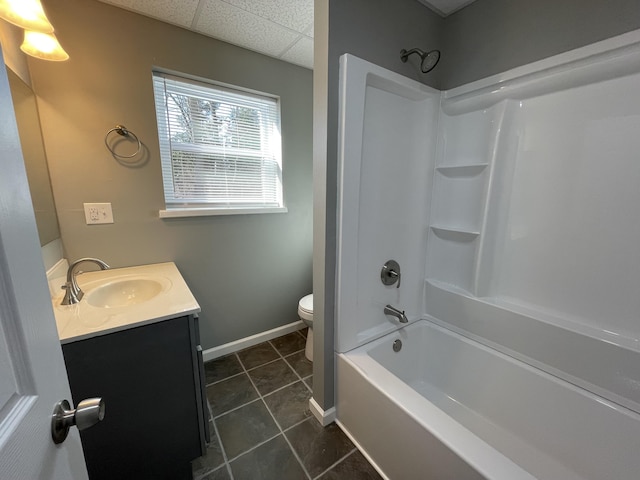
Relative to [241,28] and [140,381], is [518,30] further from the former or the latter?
[140,381]

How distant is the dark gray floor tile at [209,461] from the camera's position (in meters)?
1.22

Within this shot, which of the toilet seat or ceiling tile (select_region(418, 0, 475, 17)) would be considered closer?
Result: ceiling tile (select_region(418, 0, 475, 17))

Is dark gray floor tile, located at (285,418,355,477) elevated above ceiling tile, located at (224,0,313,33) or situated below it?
below

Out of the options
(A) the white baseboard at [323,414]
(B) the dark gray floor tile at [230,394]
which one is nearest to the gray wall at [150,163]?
(B) the dark gray floor tile at [230,394]

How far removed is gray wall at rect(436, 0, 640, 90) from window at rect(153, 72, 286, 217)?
49.7 inches

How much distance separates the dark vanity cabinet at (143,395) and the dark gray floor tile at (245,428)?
24cm

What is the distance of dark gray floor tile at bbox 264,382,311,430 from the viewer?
4.94 ft

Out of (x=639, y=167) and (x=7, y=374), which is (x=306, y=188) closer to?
(x=639, y=167)

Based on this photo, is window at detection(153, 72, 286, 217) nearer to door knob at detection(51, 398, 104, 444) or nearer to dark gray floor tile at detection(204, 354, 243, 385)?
dark gray floor tile at detection(204, 354, 243, 385)

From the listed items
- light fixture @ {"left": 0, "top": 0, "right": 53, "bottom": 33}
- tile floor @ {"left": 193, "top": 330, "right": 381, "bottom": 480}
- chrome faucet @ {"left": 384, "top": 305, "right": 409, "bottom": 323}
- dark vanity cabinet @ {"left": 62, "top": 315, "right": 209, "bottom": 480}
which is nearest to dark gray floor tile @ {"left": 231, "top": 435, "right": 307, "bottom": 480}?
tile floor @ {"left": 193, "top": 330, "right": 381, "bottom": 480}

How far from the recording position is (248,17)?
1488 mm

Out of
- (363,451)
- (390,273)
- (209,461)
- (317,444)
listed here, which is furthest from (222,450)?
(390,273)

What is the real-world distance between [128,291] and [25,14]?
1.20 metres

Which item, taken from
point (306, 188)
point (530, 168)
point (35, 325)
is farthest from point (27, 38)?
point (530, 168)
